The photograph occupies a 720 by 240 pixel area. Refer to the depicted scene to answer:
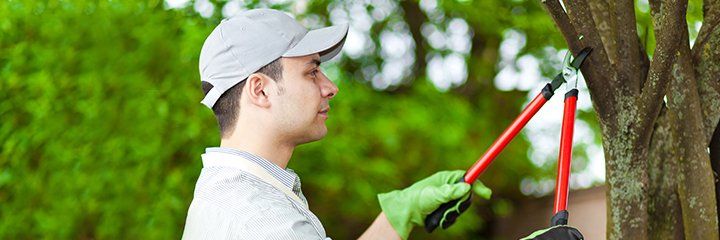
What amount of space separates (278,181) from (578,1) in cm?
75

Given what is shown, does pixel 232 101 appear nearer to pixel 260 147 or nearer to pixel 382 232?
pixel 260 147

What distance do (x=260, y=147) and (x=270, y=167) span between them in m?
0.04

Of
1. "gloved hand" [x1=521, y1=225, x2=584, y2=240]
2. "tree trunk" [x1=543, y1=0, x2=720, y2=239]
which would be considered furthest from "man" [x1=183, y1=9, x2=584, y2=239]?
"tree trunk" [x1=543, y1=0, x2=720, y2=239]

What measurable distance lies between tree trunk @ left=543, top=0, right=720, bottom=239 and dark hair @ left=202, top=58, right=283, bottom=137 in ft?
1.88

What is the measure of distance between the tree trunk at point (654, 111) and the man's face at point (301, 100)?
50cm

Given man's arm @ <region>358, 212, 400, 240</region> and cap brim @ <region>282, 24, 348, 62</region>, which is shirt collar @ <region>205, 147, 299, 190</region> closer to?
cap brim @ <region>282, 24, 348, 62</region>

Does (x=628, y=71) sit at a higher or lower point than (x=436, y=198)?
higher

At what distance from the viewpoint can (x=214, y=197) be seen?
1.79 m

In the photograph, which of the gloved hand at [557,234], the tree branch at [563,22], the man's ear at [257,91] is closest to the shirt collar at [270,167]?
the man's ear at [257,91]

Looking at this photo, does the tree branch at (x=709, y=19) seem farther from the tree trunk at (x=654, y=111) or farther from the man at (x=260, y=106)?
the man at (x=260, y=106)

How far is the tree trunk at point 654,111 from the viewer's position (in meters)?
1.98

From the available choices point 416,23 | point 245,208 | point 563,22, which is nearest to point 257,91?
point 245,208

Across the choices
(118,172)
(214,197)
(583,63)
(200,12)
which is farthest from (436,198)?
(200,12)

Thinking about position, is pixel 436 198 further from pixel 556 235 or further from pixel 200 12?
pixel 200 12
